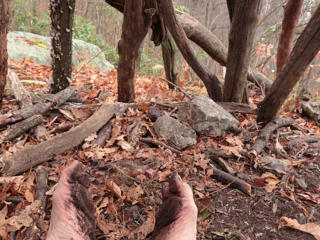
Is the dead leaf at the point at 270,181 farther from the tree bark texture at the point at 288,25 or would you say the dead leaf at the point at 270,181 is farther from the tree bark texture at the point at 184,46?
the tree bark texture at the point at 288,25

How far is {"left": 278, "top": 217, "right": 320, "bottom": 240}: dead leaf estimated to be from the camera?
5.32 feet

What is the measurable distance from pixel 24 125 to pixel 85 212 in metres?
1.42

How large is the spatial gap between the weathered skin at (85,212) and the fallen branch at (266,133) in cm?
129

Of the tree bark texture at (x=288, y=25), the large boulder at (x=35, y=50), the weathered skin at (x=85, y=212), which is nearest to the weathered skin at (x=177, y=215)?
the weathered skin at (x=85, y=212)

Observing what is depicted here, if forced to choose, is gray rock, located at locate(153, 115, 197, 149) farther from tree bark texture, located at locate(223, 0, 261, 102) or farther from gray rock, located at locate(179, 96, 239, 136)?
tree bark texture, located at locate(223, 0, 261, 102)

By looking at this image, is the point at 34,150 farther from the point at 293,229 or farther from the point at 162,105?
the point at 293,229

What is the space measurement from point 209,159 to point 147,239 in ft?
3.13

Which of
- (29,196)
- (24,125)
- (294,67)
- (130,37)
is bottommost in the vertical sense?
(29,196)

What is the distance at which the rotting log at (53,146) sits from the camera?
182 cm

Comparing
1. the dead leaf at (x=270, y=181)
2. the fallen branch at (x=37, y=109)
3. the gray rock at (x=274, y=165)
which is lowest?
the dead leaf at (x=270, y=181)

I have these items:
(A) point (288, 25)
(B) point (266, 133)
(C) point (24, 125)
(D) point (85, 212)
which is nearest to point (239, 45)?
(B) point (266, 133)

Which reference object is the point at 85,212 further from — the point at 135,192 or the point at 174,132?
the point at 174,132

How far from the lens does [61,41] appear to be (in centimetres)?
278

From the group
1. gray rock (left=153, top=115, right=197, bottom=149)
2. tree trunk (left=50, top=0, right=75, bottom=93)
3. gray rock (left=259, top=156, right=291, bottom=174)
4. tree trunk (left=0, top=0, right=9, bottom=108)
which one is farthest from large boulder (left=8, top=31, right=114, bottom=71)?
gray rock (left=259, top=156, right=291, bottom=174)
